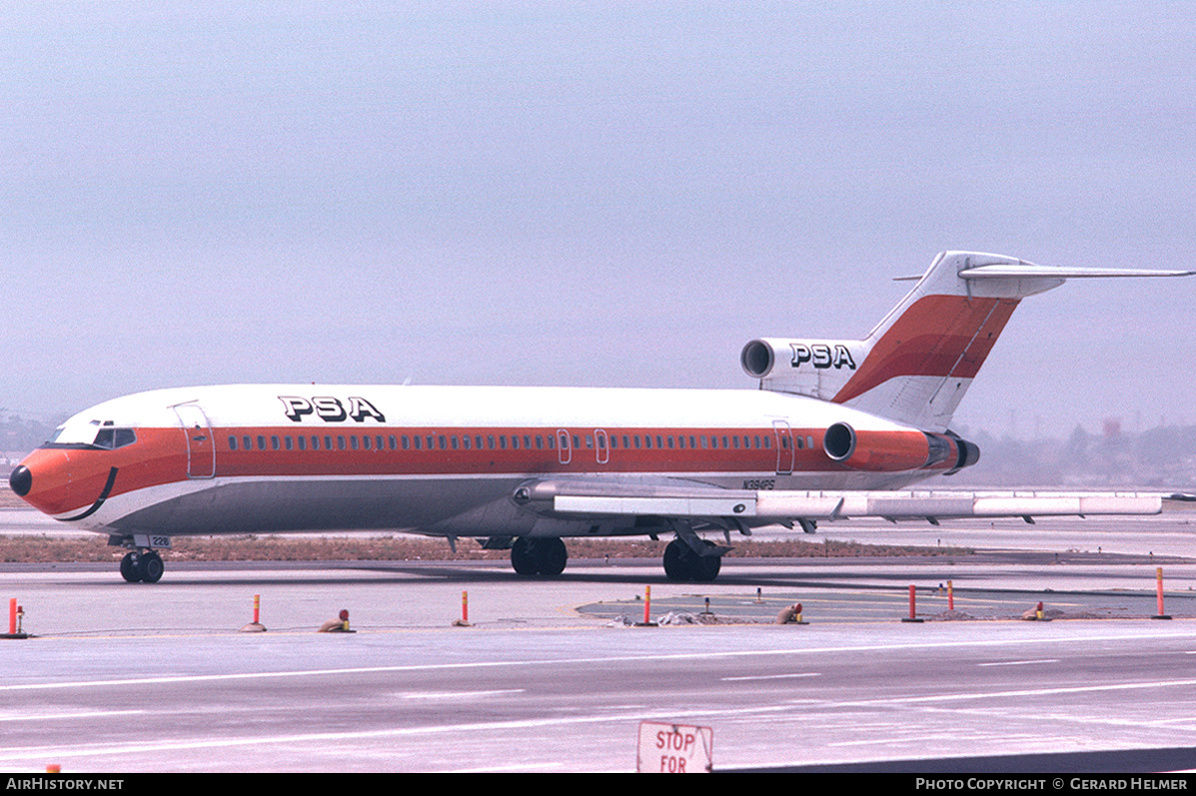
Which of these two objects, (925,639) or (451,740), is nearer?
(451,740)

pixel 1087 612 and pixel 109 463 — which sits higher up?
pixel 109 463

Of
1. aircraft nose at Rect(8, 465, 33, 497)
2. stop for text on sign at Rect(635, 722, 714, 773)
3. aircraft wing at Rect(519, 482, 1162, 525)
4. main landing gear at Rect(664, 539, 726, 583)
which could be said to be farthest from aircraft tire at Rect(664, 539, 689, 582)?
stop for text on sign at Rect(635, 722, 714, 773)

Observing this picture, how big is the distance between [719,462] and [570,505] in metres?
6.27

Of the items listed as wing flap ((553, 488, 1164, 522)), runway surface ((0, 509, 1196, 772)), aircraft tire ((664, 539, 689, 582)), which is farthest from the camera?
aircraft tire ((664, 539, 689, 582))

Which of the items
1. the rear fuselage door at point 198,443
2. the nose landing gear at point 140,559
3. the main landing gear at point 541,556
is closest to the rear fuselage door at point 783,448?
the main landing gear at point 541,556

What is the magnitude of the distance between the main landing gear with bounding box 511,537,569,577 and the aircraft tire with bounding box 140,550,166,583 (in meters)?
10.4

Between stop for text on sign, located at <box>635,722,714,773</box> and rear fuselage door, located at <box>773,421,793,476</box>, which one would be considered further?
rear fuselage door, located at <box>773,421,793,476</box>

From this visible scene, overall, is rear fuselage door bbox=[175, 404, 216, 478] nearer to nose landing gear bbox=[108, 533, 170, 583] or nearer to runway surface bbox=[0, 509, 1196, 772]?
nose landing gear bbox=[108, 533, 170, 583]

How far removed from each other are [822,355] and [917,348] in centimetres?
307

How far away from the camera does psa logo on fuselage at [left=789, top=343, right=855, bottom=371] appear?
51.2 meters

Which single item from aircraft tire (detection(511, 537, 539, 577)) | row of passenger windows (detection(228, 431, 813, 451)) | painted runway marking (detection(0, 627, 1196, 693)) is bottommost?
aircraft tire (detection(511, 537, 539, 577))

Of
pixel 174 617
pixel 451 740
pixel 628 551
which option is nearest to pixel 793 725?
pixel 451 740

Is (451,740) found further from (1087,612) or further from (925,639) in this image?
(1087,612)

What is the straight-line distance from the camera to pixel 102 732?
16.2 metres
